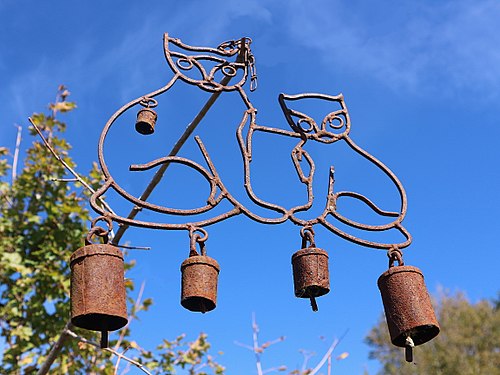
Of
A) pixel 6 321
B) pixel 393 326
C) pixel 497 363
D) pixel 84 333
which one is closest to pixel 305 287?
pixel 393 326

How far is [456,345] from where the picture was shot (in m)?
15.0

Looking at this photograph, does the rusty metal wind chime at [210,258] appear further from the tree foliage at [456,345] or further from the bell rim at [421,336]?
the tree foliage at [456,345]

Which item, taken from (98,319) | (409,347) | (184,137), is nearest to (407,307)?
(409,347)

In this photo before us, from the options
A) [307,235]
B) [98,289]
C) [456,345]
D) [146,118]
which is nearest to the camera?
[98,289]

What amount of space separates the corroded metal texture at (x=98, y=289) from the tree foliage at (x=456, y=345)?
46.1ft

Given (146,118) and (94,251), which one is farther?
(146,118)

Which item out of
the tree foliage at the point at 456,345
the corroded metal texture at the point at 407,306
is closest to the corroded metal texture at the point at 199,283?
the corroded metal texture at the point at 407,306

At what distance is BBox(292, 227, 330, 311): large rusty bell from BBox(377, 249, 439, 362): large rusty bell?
0.23 meters

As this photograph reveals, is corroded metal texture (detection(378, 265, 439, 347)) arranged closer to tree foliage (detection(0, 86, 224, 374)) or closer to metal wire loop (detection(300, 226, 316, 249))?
metal wire loop (detection(300, 226, 316, 249))

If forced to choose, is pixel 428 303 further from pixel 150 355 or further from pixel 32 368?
pixel 32 368

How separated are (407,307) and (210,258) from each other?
0.70m

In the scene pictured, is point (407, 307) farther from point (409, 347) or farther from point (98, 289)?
point (98, 289)

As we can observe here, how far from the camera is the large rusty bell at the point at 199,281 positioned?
193cm

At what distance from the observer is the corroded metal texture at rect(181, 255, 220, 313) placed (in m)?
1.93
